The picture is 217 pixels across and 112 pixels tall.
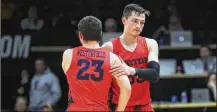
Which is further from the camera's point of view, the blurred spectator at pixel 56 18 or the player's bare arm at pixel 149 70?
the blurred spectator at pixel 56 18

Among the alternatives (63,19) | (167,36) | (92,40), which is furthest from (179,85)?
(92,40)

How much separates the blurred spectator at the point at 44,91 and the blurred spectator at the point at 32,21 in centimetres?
94

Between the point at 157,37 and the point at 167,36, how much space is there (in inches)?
9.2

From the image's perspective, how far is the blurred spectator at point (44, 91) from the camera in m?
9.78

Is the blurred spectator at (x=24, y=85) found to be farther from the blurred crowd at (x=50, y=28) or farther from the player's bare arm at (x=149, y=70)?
the player's bare arm at (x=149, y=70)

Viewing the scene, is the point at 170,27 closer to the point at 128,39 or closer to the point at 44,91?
the point at 44,91

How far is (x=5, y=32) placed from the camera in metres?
10.4

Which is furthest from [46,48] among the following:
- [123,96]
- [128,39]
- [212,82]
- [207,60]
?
[123,96]

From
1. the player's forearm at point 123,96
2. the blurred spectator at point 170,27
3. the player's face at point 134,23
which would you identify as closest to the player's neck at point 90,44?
the player's forearm at point 123,96

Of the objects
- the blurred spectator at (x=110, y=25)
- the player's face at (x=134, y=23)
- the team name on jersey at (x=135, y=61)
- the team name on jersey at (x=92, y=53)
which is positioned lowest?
the team name on jersey at (x=135, y=61)

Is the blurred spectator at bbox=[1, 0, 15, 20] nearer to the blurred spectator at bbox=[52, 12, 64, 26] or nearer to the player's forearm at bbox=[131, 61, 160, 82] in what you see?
the blurred spectator at bbox=[52, 12, 64, 26]

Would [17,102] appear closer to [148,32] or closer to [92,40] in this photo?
[148,32]

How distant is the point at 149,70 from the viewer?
528cm

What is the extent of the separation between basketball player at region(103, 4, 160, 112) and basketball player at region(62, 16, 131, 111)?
63cm
